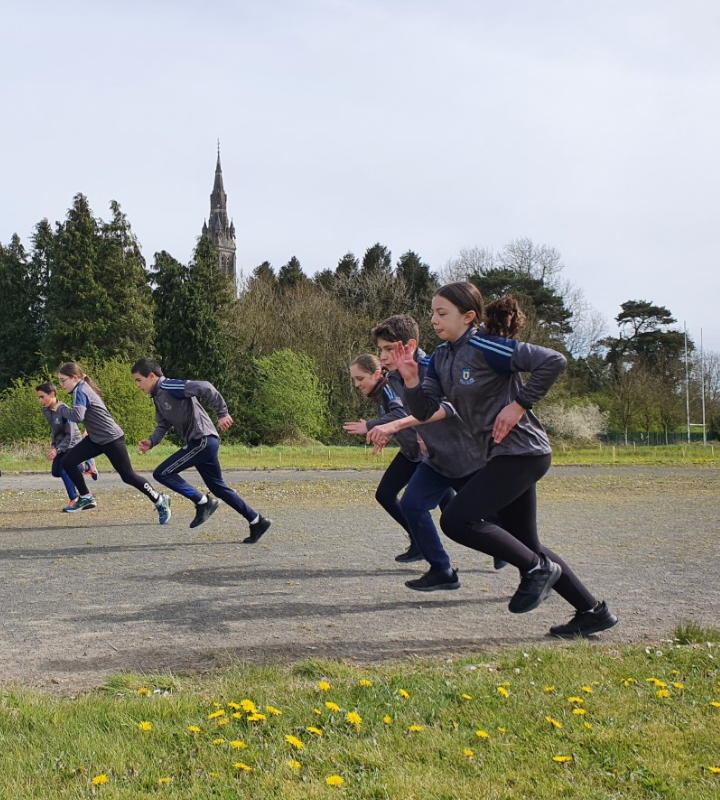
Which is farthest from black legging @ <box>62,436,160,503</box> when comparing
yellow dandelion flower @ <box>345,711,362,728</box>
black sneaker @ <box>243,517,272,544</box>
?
yellow dandelion flower @ <box>345,711,362,728</box>

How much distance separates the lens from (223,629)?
5812 mm

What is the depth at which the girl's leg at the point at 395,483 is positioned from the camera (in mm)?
8328

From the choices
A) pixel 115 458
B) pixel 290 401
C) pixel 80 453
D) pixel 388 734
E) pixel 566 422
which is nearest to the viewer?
pixel 388 734

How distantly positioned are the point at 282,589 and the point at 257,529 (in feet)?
9.14

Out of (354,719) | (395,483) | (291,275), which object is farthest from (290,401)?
(354,719)

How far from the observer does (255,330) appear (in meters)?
60.1

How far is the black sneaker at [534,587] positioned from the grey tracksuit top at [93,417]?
305 inches

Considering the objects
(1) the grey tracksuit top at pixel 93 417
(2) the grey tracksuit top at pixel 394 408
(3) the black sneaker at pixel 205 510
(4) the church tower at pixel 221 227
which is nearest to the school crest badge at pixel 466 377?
(2) the grey tracksuit top at pixel 394 408

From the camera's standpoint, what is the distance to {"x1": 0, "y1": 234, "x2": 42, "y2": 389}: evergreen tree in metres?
56.9

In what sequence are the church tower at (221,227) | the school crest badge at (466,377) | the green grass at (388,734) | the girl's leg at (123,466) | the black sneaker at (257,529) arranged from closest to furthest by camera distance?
the green grass at (388,734), the school crest badge at (466,377), the black sneaker at (257,529), the girl's leg at (123,466), the church tower at (221,227)

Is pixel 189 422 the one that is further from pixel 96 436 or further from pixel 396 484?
pixel 396 484

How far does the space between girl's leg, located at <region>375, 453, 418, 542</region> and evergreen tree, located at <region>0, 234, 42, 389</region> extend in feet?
166

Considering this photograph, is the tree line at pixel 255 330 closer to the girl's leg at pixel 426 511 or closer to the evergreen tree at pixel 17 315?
the evergreen tree at pixel 17 315

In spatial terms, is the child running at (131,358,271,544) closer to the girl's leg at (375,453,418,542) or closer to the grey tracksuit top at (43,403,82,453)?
the girl's leg at (375,453,418,542)
